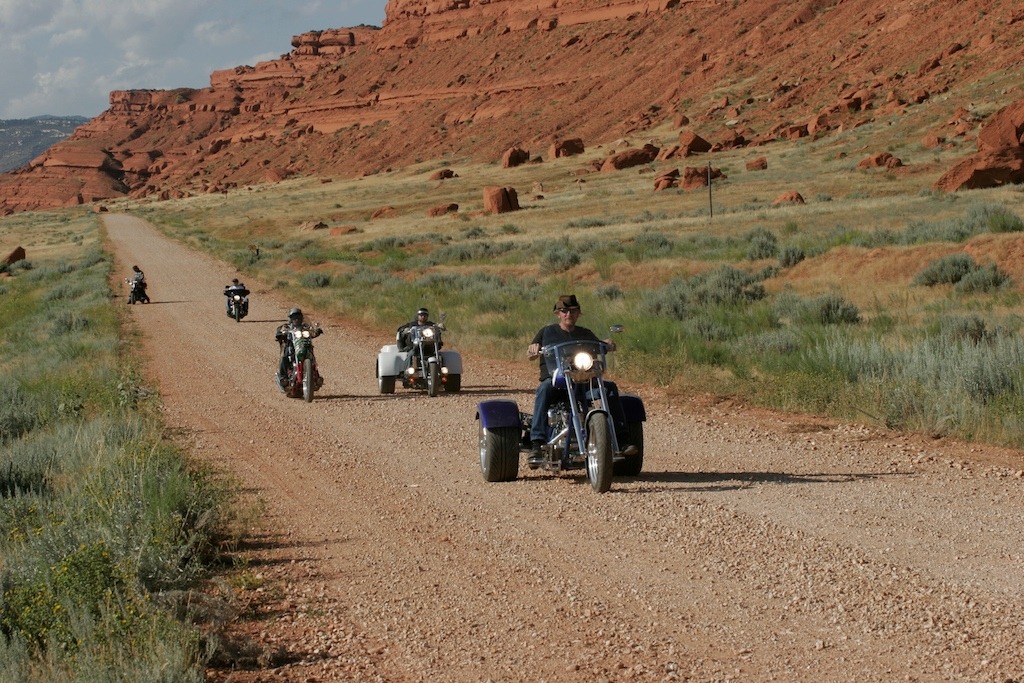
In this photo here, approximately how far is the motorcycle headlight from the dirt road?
1001mm

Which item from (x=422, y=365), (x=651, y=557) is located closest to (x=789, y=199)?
(x=422, y=365)

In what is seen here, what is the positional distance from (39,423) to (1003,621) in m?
10.4

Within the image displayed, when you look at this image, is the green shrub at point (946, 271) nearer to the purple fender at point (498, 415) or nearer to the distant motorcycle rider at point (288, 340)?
the distant motorcycle rider at point (288, 340)

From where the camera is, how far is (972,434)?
34.0 ft

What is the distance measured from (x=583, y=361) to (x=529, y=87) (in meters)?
110

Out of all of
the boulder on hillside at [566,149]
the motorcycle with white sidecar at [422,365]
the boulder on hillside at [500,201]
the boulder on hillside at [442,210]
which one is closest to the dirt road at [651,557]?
the motorcycle with white sidecar at [422,365]

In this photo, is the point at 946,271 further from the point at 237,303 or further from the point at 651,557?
the point at 651,557

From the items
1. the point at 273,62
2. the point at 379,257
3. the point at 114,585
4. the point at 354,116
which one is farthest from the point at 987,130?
the point at 273,62

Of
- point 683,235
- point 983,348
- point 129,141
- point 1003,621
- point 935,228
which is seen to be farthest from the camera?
point 129,141

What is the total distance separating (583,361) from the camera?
29.9ft

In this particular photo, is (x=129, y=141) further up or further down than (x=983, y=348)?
further up

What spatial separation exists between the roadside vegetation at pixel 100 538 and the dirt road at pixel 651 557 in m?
0.47

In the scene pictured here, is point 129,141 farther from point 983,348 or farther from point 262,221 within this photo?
point 983,348

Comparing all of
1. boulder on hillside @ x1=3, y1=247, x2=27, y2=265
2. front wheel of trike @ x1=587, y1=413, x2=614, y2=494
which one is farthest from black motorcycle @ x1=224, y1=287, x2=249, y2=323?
boulder on hillside @ x1=3, y1=247, x2=27, y2=265
